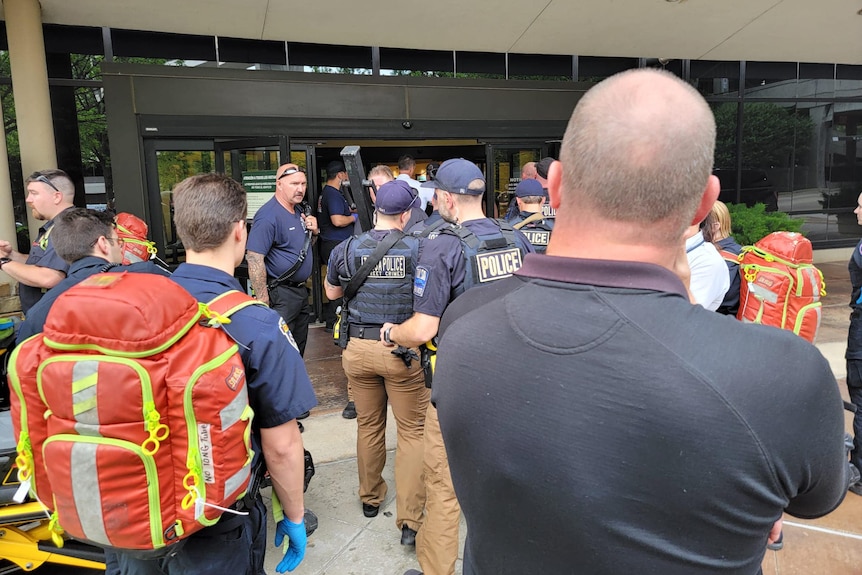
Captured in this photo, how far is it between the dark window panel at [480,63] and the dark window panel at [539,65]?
0.18 m

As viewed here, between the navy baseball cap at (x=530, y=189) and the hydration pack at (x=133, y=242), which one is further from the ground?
the navy baseball cap at (x=530, y=189)

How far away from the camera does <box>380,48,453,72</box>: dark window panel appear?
8.50m

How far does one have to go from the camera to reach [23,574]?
310cm

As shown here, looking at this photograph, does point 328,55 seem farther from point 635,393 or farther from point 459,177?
point 635,393

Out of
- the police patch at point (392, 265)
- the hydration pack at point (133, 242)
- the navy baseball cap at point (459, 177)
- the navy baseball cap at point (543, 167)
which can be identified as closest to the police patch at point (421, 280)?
the police patch at point (392, 265)

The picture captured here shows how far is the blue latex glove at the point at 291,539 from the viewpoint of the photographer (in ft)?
7.08

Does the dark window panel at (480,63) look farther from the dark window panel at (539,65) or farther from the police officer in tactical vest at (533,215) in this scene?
the police officer in tactical vest at (533,215)

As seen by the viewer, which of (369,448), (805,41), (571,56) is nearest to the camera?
(369,448)

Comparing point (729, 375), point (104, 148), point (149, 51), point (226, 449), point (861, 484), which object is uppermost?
point (149, 51)

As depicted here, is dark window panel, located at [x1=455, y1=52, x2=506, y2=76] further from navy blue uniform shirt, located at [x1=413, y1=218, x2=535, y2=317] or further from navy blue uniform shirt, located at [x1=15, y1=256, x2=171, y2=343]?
navy blue uniform shirt, located at [x1=15, y1=256, x2=171, y2=343]

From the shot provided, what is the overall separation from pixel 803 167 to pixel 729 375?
13491 millimetres

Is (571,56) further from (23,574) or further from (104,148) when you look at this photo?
(23,574)

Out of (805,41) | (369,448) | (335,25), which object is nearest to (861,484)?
(369,448)

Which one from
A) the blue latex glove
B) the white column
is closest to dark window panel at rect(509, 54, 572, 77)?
the white column
